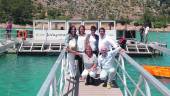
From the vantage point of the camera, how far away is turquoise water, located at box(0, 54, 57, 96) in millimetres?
23469

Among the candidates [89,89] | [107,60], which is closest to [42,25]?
[107,60]

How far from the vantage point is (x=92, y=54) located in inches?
504

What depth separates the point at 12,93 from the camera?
22.4 meters

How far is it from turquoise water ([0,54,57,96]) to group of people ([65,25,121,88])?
861 centimetres

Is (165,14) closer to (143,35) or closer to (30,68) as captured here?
(143,35)

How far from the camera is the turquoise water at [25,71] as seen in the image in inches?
931

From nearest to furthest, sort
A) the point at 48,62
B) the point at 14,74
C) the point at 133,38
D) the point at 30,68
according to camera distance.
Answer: the point at 14,74, the point at 30,68, the point at 48,62, the point at 133,38

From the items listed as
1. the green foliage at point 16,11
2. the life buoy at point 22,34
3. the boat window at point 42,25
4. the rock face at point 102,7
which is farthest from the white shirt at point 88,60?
the rock face at point 102,7

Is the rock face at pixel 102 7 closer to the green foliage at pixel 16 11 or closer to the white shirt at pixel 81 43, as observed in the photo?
the green foliage at pixel 16 11

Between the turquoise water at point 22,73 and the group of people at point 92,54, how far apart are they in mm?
8609

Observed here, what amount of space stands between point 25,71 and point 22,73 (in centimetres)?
108

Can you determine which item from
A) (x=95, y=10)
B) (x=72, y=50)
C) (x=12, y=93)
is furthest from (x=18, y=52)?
(x=95, y=10)

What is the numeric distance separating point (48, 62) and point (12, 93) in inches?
572

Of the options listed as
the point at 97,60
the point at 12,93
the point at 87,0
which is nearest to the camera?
the point at 97,60
